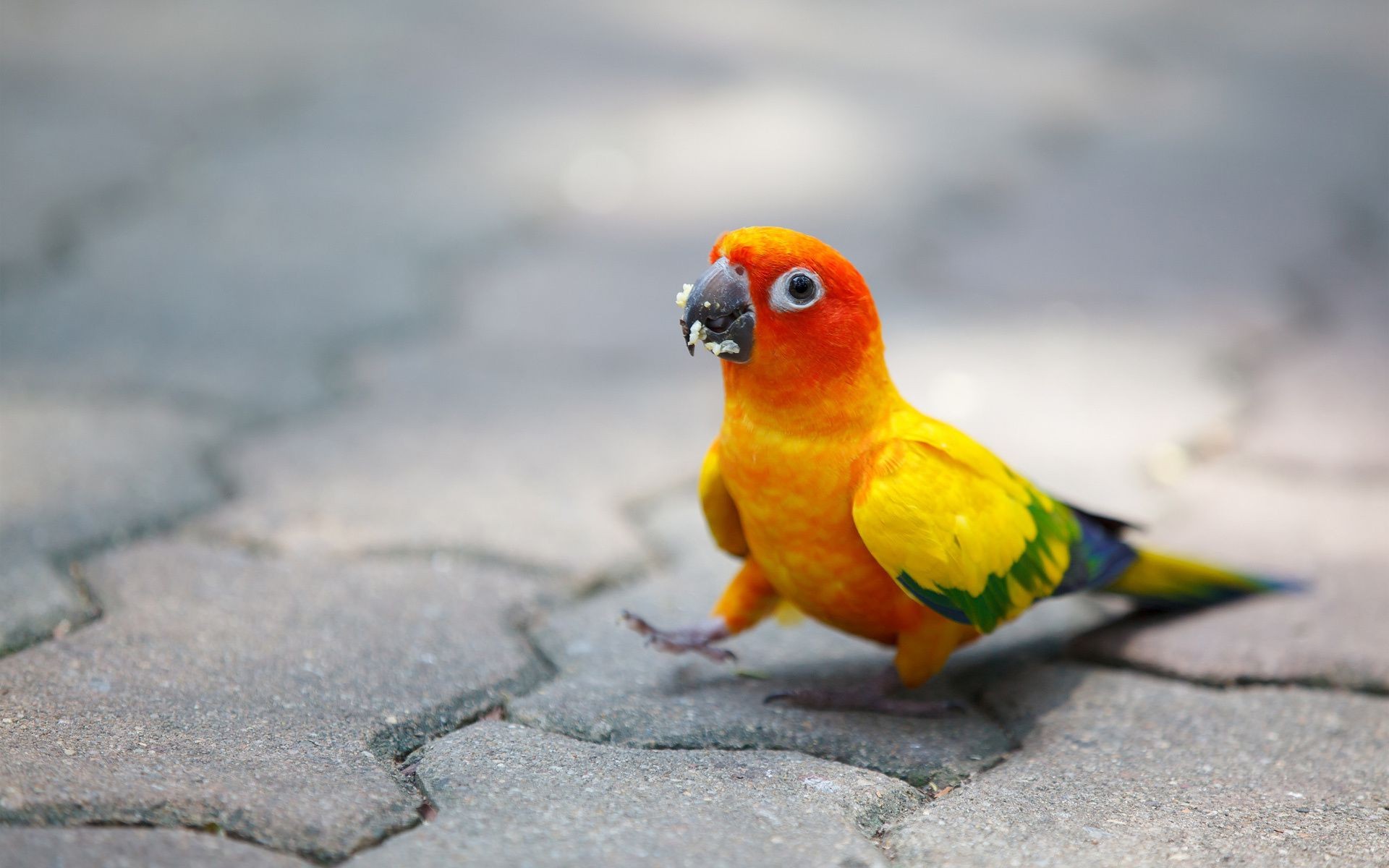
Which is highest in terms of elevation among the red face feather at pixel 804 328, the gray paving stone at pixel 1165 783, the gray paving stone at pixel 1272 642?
the red face feather at pixel 804 328

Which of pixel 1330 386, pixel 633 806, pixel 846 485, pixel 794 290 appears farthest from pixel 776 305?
pixel 1330 386

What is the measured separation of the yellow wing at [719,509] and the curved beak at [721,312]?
0.74ft

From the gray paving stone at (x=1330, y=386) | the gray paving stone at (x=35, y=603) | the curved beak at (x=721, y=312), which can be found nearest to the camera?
the curved beak at (x=721, y=312)

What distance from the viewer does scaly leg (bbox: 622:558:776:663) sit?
188cm

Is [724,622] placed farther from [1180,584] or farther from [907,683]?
[1180,584]

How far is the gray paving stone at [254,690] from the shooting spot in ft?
4.50

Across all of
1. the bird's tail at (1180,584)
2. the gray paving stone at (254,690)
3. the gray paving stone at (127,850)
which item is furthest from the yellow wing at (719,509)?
the gray paving stone at (127,850)

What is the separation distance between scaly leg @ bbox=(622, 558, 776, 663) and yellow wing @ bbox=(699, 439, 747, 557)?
0.13ft

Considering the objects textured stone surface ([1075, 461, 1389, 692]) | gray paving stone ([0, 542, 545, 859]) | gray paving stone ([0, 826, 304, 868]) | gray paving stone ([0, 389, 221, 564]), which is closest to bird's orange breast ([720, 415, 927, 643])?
gray paving stone ([0, 542, 545, 859])

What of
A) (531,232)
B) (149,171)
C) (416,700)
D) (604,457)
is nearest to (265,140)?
(149,171)

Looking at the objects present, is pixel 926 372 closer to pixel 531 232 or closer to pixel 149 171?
pixel 531 232

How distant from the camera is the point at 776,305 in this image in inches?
64.5

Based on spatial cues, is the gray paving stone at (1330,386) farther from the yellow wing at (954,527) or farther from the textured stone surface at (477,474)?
the textured stone surface at (477,474)

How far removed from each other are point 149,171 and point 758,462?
9.52 ft
